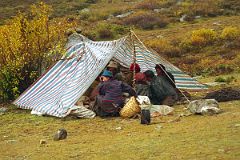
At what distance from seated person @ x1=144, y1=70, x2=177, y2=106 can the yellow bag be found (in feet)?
3.64

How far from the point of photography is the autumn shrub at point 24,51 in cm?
1317

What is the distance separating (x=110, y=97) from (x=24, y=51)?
379 centimetres

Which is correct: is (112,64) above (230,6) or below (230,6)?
above

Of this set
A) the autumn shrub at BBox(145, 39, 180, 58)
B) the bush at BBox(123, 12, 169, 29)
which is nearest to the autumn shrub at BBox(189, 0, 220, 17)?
the bush at BBox(123, 12, 169, 29)

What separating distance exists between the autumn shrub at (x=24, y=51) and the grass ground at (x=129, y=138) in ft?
8.92

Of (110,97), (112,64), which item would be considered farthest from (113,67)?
(110,97)

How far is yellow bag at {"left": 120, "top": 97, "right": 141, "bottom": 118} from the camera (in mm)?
10180

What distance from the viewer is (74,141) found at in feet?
27.1

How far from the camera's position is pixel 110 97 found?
10578 millimetres

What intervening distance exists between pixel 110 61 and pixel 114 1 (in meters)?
33.2

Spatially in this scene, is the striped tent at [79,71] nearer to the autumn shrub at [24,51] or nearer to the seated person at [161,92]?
the autumn shrub at [24,51]

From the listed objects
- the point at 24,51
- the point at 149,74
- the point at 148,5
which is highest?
the point at 24,51

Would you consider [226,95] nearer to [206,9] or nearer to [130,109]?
[130,109]

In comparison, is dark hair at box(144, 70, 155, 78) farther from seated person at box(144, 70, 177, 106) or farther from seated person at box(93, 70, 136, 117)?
seated person at box(93, 70, 136, 117)
